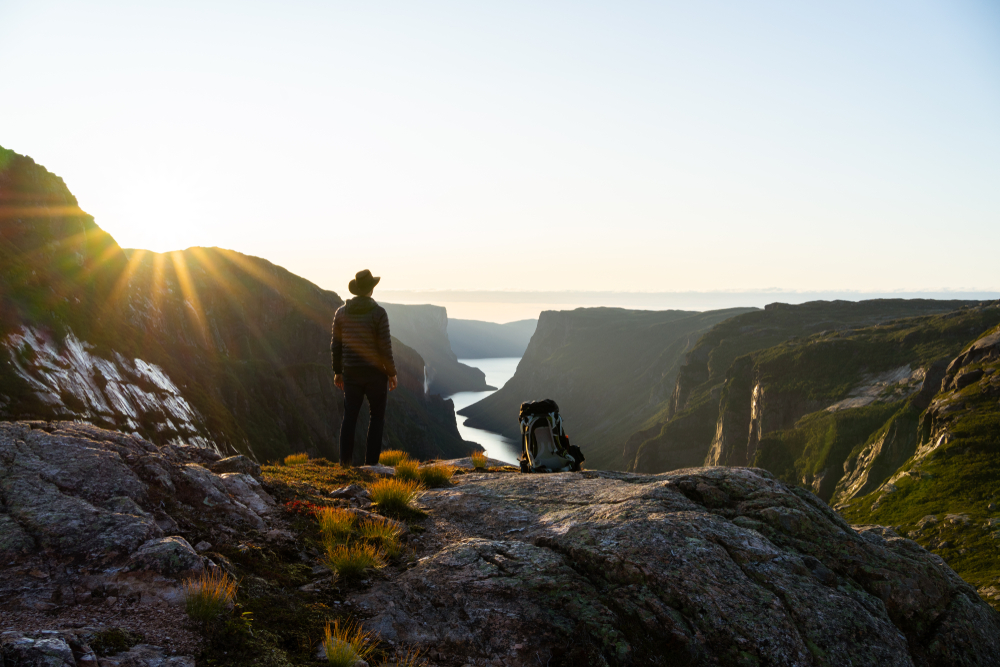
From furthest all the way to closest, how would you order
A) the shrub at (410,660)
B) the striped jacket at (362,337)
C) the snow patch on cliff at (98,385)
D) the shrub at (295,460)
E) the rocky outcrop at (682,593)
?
the snow patch on cliff at (98,385), the shrub at (295,460), the striped jacket at (362,337), the rocky outcrop at (682,593), the shrub at (410,660)

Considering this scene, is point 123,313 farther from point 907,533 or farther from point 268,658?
point 907,533

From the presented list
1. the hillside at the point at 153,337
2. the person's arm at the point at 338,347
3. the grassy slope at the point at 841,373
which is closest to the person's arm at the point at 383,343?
the person's arm at the point at 338,347

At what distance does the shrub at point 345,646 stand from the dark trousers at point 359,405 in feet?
28.6

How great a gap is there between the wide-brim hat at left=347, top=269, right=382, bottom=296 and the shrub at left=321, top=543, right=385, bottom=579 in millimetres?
8079

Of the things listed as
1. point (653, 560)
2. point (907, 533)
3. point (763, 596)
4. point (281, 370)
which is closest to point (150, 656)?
point (653, 560)

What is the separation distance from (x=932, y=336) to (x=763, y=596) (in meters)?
149

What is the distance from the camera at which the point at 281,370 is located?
378 ft

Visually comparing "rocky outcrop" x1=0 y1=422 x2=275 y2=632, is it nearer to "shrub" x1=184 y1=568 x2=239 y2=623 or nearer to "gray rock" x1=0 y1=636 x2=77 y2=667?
"shrub" x1=184 y1=568 x2=239 y2=623

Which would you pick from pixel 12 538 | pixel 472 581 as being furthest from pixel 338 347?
pixel 12 538

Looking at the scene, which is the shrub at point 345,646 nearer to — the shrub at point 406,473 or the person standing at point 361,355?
the shrub at point 406,473

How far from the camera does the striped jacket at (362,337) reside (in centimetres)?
1345

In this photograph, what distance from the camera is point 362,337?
1345 cm

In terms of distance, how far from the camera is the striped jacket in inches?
529

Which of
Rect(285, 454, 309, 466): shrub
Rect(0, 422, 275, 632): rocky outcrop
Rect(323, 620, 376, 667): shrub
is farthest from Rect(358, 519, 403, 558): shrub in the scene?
Rect(285, 454, 309, 466): shrub
